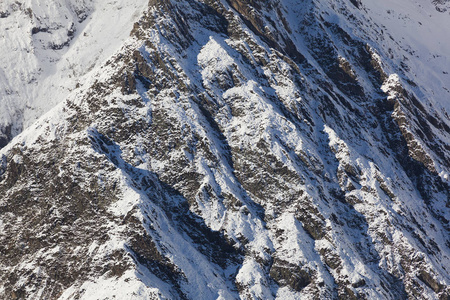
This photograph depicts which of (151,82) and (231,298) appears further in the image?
(151,82)

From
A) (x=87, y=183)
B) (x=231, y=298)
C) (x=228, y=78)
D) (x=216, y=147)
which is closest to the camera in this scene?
(x=231, y=298)

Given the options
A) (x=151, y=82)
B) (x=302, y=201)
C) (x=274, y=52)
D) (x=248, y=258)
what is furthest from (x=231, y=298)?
(x=274, y=52)

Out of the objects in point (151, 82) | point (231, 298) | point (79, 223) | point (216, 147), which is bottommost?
point (231, 298)

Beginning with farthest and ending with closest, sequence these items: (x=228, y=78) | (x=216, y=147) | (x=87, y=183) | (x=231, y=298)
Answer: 1. (x=228, y=78)
2. (x=216, y=147)
3. (x=87, y=183)
4. (x=231, y=298)

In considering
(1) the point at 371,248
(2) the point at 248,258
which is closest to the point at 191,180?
(2) the point at 248,258

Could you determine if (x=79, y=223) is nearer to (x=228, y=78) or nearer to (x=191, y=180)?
(x=191, y=180)

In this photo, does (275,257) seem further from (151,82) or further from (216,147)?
(151,82)

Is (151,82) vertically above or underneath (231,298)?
above
